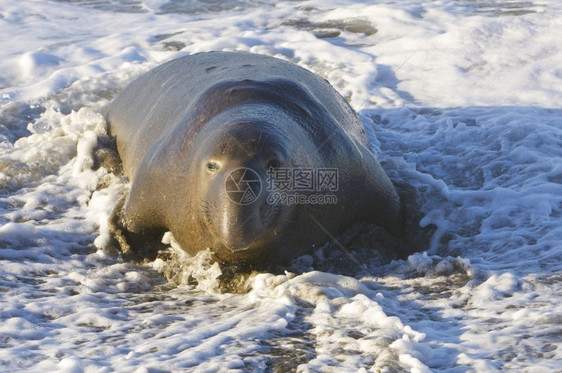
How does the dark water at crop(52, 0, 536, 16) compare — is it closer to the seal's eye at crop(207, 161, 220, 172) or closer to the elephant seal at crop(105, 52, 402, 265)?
the elephant seal at crop(105, 52, 402, 265)

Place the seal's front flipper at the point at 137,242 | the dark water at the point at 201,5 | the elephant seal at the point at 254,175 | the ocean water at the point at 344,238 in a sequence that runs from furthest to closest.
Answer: the dark water at the point at 201,5 → the seal's front flipper at the point at 137,242 → the elephant seal at the point at 254,175 → the ocean water at the point at 344,238

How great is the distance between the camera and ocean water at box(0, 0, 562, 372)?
4793mm

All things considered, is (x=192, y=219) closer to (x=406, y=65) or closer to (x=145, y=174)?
(x=145, y=174)

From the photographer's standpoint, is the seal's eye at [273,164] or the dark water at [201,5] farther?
the dark water at [201,5]

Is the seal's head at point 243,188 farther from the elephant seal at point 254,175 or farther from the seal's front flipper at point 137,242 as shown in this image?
the seal's front flipper at point 137,242

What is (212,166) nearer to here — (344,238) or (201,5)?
(344,238)

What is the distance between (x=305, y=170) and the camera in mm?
6012

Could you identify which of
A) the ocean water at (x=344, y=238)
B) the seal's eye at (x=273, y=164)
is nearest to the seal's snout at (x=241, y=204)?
the seal's eye at (x=273, y=164)

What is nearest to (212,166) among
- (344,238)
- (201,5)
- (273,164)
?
(273,164)

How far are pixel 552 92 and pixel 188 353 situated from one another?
747 cm

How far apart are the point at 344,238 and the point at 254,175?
56.6 inches

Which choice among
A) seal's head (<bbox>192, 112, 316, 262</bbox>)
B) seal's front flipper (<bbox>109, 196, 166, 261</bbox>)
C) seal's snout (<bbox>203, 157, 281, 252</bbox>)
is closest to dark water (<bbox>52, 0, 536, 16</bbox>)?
seal's front flipper (<bbox>109, 196, 166, 261</bbox>)

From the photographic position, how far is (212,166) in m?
5.65

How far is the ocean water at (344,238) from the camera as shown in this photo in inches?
189
